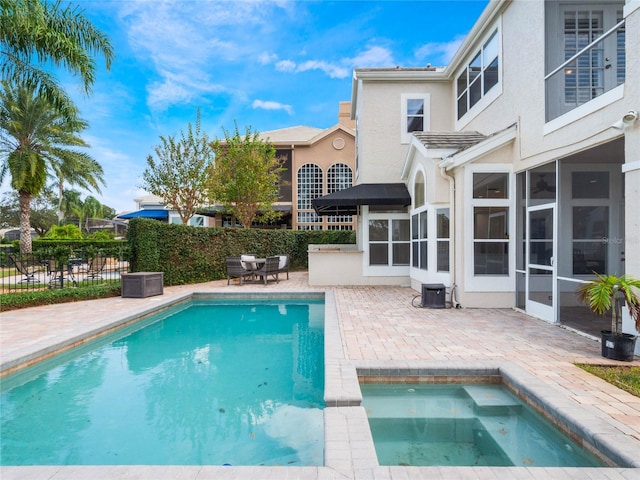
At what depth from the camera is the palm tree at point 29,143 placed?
666 inches

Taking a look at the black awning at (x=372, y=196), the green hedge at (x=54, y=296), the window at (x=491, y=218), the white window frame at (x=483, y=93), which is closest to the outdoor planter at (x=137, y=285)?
the green hedge at (x=54, y=296)

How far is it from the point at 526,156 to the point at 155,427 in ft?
28.8

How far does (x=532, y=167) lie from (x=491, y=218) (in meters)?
1.52

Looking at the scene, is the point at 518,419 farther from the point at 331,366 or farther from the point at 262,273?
the point at 262,273

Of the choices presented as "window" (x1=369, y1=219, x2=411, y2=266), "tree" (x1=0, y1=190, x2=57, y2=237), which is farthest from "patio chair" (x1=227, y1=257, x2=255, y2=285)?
"tree" (x1=0, y1=190, x2=57, y2=237)

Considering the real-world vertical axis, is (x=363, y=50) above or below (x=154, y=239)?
above

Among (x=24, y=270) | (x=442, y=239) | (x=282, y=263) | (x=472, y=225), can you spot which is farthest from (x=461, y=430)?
(x=24, y=270)

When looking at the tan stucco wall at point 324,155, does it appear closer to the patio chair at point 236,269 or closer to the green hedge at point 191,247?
the green hedge at point 191,247

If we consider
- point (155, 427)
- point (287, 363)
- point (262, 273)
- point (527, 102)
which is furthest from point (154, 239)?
point (527, 102)

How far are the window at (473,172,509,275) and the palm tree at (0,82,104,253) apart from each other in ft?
56.5

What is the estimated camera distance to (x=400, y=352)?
5.52 m

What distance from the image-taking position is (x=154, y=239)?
1327 centimetres

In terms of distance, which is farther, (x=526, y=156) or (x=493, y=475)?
(x=526, y=156)

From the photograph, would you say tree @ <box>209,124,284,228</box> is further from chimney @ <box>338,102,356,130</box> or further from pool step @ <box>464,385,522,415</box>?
pool step @ <box>464,385,522,415</box>
